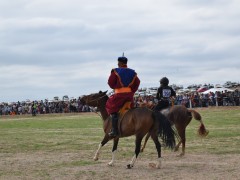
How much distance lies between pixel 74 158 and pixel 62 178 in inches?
137

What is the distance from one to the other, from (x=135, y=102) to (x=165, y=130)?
2950 cm

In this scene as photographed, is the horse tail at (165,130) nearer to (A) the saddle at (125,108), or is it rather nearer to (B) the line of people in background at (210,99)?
(A) the saddle at (125,108)

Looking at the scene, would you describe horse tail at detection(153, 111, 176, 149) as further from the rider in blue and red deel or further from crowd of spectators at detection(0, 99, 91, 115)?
crowd of spectators at detection(0, 99, 91, 115)

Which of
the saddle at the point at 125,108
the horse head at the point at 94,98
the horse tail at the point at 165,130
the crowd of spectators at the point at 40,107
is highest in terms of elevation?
the crowd of spectators at the point at 40,107

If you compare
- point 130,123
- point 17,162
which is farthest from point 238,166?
point 17,162

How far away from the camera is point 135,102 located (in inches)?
1636

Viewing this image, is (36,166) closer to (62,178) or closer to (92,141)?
(62,178)

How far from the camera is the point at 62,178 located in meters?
10.4

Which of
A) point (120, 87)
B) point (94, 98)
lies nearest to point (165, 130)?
point (120, 87)

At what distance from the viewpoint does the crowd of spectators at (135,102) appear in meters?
44.2

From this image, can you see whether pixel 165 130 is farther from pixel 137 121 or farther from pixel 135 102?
pixel 135 102

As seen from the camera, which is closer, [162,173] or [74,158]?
[162,173]

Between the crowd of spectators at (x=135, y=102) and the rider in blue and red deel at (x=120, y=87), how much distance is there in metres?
16.8

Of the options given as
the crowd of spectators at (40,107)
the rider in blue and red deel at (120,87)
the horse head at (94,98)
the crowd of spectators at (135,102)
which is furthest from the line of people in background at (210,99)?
the rider in blue and red deel at (120,87)
